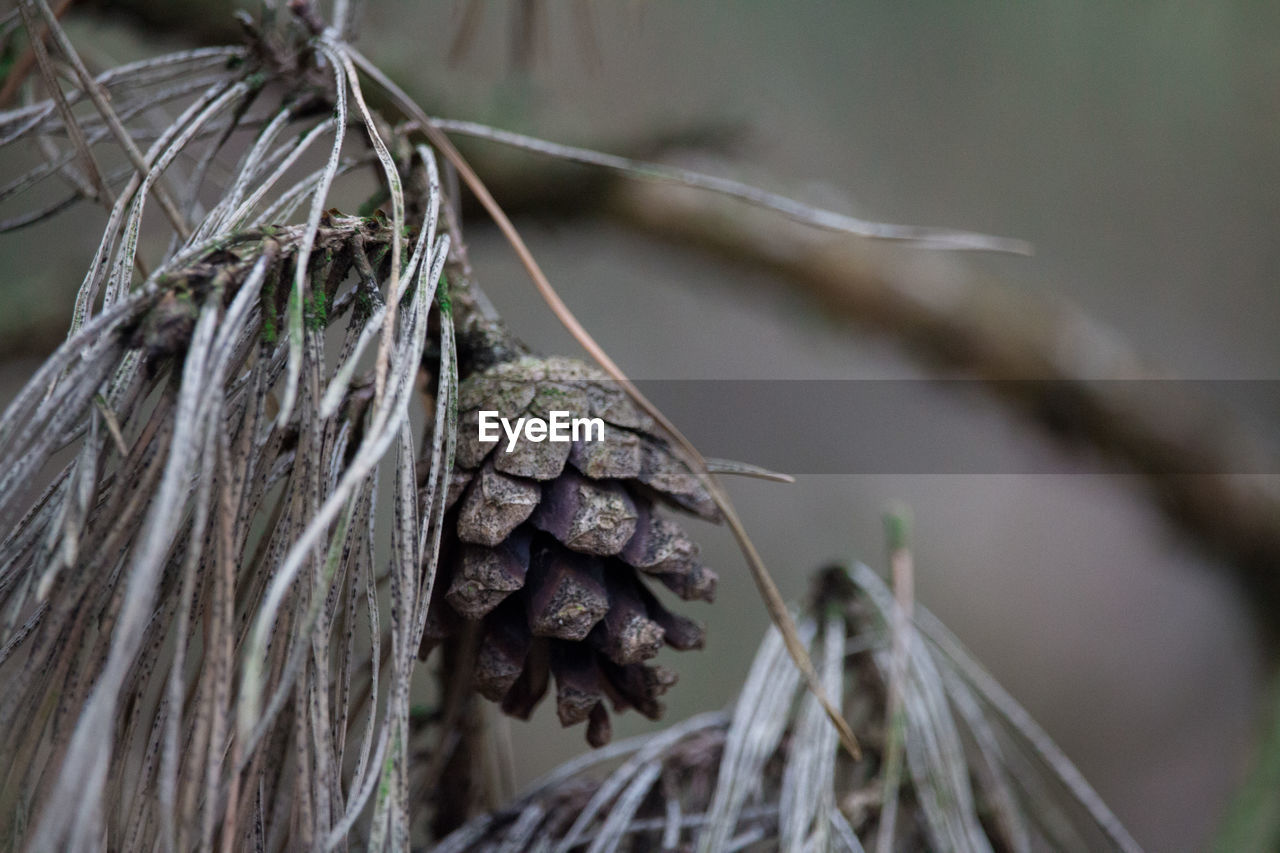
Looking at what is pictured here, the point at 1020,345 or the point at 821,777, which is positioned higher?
the point at 1020,345

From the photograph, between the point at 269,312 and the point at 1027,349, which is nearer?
the point at 269,312

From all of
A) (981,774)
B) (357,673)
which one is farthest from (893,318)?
(357,673)

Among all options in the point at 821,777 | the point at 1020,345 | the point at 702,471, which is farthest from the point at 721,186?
the point at 1020,345

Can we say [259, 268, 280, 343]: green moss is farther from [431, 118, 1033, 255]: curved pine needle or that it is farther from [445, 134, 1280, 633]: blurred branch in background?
[445, 134, 1280, 633]: blurred branch in background

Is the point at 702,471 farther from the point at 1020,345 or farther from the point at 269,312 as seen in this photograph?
the point at 1020,345

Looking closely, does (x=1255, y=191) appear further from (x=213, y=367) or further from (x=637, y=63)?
(x=213, y=367)

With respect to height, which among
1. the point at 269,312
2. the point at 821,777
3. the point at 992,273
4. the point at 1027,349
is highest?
the point at 992,273

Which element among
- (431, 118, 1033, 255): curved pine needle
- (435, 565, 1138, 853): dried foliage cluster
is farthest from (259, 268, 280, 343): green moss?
(435, 565, 1138, 853): dried foliage cluster
